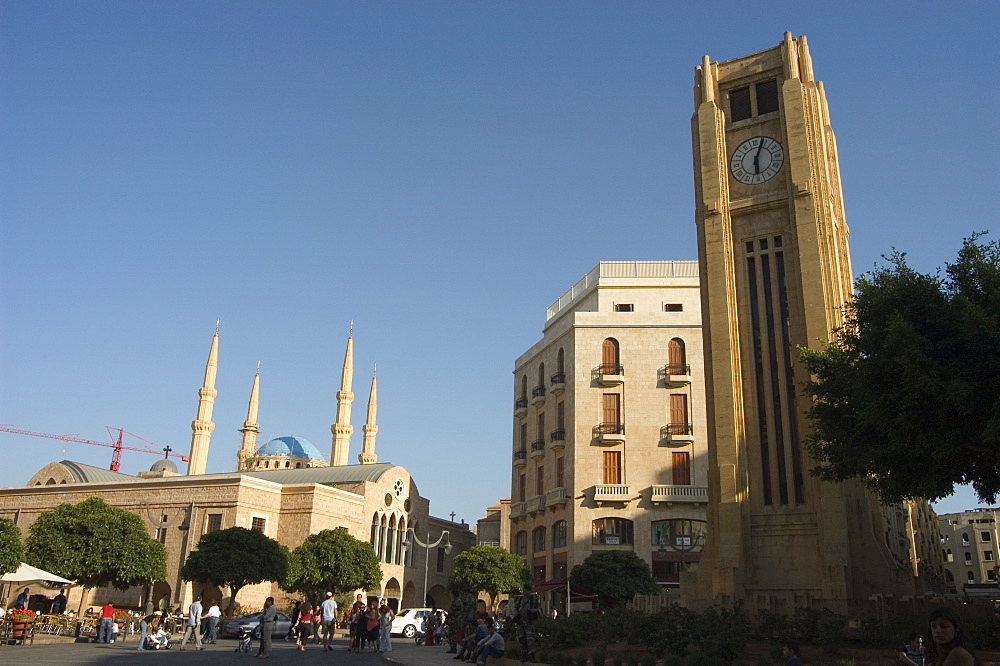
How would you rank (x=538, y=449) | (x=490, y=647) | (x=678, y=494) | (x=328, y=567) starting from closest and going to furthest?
(x=490, y=647), (x=328, y=567), (x=678, y=494), (x=538, y=449)

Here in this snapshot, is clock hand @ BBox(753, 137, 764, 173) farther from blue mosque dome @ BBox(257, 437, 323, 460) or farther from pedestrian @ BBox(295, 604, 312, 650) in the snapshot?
blue mosque dome @ BBox(257, 437, 323, 460)

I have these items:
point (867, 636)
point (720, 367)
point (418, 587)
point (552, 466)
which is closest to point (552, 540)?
point (552, 466)

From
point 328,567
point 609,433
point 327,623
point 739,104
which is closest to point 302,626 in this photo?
point 327,623

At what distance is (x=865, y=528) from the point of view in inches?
990

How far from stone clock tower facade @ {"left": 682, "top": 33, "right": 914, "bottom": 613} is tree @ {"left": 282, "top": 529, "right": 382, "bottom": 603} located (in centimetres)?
2308

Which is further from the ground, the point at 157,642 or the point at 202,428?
the point at 202,428

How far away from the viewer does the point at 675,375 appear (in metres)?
46.4

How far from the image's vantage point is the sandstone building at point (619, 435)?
Result: 4359cm

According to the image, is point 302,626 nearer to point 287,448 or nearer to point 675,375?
point 675,375

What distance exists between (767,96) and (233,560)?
29988 mm

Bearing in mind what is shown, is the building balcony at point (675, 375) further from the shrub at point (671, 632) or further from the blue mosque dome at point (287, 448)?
the blue mosque dome at point (287, 448)

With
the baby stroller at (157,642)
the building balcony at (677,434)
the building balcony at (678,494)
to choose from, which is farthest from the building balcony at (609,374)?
the baby stroller at (157,642)

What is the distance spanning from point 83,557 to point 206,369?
36309 millimetres

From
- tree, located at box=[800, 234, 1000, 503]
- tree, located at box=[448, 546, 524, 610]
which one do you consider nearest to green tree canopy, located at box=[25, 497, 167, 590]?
tree, located at box=[448, 546, 524, 610]
